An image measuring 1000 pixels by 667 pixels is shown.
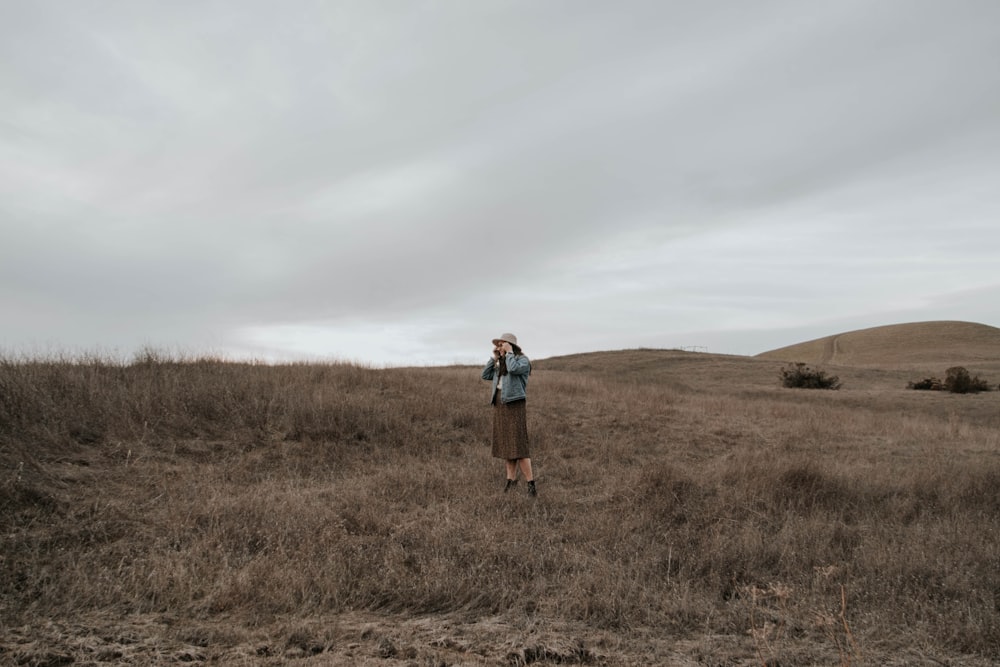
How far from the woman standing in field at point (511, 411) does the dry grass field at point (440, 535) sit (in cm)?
55

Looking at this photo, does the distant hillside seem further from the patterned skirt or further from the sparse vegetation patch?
the patterned skirt

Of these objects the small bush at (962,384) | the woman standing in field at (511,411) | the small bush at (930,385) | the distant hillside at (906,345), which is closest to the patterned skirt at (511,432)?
the woman standing in field at (511,411)

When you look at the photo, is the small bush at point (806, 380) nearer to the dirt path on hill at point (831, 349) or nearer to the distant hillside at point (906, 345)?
the distant hillside at point (906, 345)

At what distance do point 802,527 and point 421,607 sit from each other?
16.2 feet

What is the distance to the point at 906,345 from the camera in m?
60.0

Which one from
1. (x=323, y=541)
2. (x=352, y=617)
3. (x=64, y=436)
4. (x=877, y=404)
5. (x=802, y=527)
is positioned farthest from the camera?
(x=877, y=404)

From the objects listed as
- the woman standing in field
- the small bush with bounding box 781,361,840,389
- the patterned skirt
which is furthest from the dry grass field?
the small bush with bounding box 781,361,840,389

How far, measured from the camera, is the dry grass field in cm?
438

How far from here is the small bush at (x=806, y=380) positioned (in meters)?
29.7

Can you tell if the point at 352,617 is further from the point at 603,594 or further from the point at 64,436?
the point at 64,436

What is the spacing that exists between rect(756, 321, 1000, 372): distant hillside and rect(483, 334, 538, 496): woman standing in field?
44.6m

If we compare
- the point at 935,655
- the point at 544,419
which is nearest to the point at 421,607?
the point at 935,655

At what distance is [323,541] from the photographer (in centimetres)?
639

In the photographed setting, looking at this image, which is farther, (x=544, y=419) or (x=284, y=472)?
(x=544, y=419)
